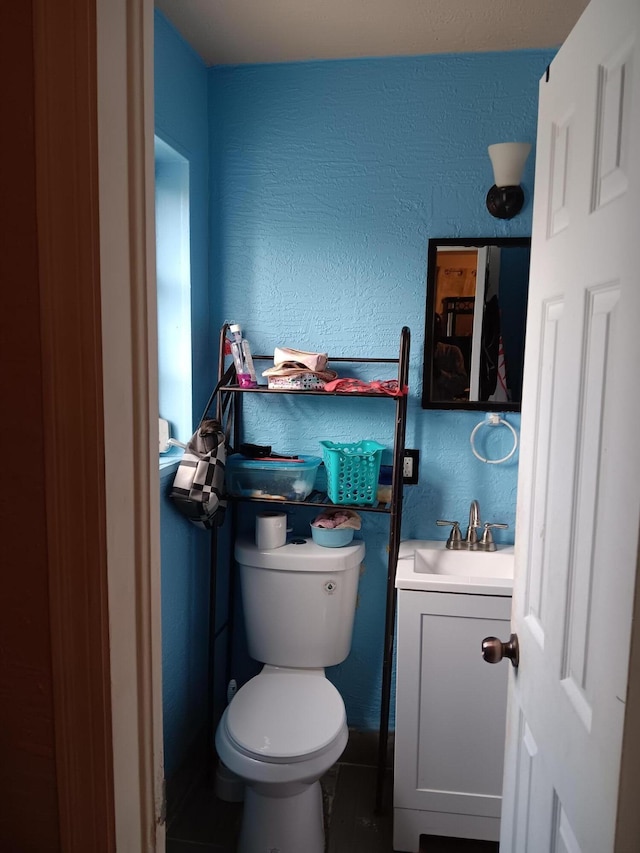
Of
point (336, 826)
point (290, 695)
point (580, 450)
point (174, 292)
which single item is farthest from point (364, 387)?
point (336, 826)

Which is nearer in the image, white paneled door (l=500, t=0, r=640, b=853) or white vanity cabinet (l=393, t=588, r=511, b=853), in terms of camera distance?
white paneled door (l=500, t=0, r=640, b=853)

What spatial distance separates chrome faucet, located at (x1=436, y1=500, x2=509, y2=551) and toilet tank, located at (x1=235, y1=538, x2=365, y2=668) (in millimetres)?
311

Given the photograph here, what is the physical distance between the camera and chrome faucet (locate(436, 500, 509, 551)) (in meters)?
2.15

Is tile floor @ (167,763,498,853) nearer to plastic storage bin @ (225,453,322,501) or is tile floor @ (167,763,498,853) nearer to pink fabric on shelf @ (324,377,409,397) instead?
plastic storage bin @ (225,453,322,501)

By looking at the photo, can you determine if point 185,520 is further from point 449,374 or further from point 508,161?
point 508,161

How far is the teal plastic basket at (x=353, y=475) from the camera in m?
2.05

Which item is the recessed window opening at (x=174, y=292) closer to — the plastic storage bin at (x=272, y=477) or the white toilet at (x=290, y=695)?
the plastic storage bin at (x=272, y=477)

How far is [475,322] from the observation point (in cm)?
216

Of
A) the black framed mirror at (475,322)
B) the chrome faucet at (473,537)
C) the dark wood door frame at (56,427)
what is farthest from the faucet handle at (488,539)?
the dark wood door frame at (56,427)

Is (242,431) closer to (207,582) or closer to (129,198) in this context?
(207,582)

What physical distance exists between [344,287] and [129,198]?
1669 millimetres

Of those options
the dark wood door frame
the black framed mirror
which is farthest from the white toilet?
the dark wood door frame

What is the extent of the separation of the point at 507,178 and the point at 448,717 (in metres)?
1.66

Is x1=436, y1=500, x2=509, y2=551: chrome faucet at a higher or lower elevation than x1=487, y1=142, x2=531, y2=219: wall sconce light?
lower
